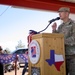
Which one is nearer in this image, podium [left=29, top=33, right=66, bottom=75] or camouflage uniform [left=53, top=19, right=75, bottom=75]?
podium [left=29, top=33, right=66, bottom=75]

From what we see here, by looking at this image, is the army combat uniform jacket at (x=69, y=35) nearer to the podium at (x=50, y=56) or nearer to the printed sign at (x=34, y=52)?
the podium at (x=50, y=56)

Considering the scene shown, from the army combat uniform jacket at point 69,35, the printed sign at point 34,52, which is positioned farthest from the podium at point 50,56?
the army combat uniform jacket at point 69,35

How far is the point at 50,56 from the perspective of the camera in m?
2.29

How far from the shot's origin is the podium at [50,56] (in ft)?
7.41

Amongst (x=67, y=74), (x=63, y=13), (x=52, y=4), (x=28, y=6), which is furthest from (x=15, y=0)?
(x=67, y=74)

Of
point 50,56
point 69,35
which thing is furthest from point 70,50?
point 50,56

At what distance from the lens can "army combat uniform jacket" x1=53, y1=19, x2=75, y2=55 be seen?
2512 millimetres

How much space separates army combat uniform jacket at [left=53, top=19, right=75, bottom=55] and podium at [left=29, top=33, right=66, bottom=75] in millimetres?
127

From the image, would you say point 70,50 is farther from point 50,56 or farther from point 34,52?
point 34,52

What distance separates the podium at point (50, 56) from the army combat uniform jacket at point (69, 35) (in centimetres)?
13

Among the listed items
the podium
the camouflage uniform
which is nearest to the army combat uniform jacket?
the camouflage uniform

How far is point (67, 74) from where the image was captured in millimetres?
2504

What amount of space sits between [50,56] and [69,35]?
45 centimetres

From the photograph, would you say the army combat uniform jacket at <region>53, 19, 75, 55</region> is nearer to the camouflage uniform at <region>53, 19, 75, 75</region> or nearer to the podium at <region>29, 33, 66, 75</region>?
the camouflage uniform at <region>53, 19, 75, 75</region>
